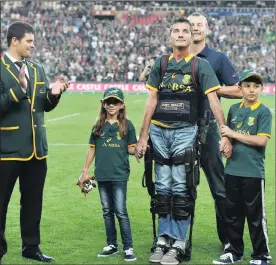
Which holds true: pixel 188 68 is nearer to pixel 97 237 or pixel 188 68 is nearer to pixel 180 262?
pixel 180 262

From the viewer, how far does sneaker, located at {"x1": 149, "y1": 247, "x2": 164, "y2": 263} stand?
22.1ft

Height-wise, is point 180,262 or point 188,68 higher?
point 188,68

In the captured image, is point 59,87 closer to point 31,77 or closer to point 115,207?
point 31,77

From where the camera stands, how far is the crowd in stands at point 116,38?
4416 centimetres

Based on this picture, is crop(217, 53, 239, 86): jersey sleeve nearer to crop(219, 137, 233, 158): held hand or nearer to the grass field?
crop(219, 137, 233, 158): held hand

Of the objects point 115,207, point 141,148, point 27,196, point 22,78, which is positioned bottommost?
point 115,207

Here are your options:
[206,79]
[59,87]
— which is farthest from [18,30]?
[206,79]

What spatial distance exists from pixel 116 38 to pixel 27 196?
138 ft

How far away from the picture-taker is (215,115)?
6.80 m

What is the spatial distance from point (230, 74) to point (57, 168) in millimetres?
6806

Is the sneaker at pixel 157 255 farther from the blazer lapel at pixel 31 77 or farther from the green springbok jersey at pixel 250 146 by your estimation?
the blazer lapel at pixel 31 77

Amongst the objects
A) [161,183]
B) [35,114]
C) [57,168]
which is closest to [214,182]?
[161,183]

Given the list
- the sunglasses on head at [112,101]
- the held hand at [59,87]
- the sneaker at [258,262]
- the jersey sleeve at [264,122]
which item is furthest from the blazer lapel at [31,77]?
the sneaker at [258,262]

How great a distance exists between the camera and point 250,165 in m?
6.68
